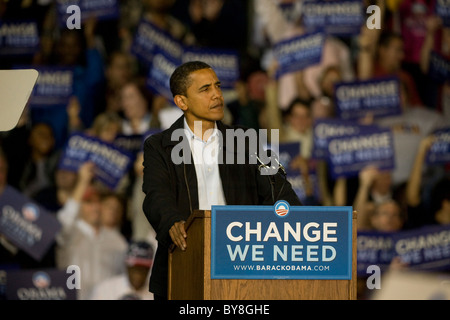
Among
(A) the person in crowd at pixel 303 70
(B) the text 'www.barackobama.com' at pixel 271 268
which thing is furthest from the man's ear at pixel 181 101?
(A) the person in crowd at pixel 303 70

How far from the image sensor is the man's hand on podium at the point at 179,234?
10.5ft

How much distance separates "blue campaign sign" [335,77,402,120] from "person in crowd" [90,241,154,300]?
2.03 meters

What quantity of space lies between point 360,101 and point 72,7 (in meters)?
2.61

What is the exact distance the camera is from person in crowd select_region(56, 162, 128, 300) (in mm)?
6719

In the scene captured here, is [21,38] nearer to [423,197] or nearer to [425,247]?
[423,197]

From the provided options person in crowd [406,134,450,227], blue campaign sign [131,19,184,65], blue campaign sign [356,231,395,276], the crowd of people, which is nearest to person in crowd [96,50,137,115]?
the crowd of people

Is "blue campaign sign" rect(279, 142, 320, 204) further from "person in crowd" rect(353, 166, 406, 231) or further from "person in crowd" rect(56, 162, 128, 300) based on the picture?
"person in crowd" rect(56, 162, 128, 300)

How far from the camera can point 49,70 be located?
720 cm

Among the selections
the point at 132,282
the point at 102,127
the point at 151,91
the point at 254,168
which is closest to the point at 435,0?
the point at 151,91

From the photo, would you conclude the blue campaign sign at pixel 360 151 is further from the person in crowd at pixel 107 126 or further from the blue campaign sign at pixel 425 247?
the person in crowd at pixel 107 126

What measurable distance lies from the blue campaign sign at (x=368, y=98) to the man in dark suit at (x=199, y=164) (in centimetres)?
349

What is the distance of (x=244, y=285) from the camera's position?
3105mm

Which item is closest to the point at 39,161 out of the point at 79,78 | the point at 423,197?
the point at 79,78

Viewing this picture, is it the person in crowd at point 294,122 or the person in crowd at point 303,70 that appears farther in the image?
the person in crowd at point 303,70
